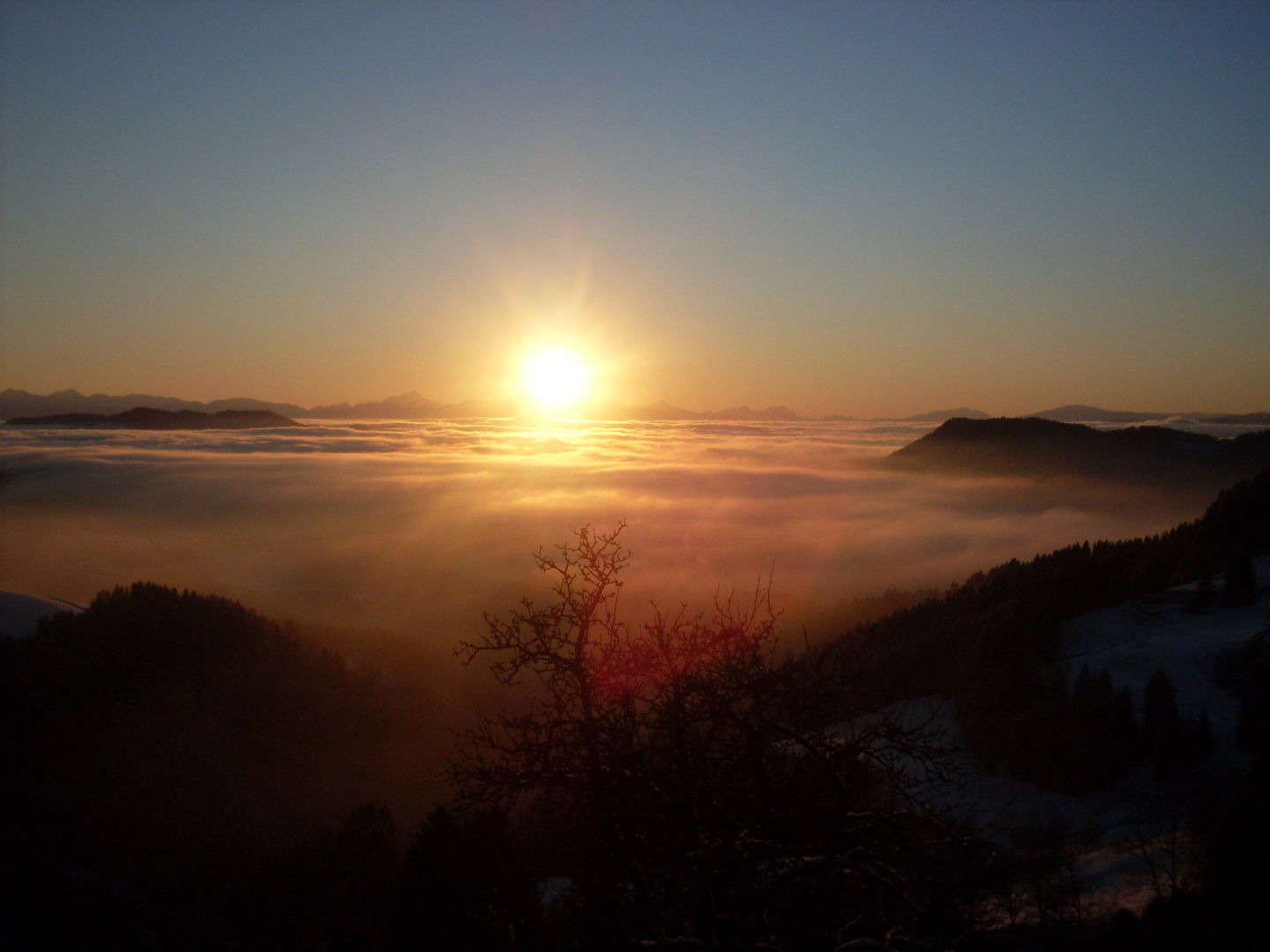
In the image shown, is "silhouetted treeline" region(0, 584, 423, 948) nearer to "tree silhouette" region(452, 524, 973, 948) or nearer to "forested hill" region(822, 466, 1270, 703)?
"forested hill" region(822, 466, 1270, 703)

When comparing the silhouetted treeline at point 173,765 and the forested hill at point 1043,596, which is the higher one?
the forested hill at point 1043,596

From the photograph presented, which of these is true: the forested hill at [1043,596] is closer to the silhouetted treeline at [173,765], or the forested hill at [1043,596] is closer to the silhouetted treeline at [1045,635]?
the silhouetted treeline at [1045,635]

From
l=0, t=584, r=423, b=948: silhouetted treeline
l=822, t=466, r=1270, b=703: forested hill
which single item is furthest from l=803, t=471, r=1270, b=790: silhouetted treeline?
l=0, t=584, r=423, b=948: silhouetted treeline

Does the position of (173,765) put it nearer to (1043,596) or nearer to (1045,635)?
(1045,635)

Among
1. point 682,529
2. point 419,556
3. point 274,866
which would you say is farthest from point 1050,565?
point 419,556

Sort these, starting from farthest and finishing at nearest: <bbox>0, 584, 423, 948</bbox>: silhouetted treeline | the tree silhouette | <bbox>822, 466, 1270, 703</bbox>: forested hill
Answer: <bbox>822, 466, 1270, 703</bbox>: forested hill < <bbox>0, 584, 423, 948</bbox>: silhouetted treeline < the tree silhouette

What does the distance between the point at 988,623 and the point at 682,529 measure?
449ft

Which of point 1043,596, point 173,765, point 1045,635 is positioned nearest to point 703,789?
point 1045,635

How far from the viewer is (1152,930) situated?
591 centimetres

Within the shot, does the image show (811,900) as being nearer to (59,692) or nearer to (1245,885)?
(1245,885)

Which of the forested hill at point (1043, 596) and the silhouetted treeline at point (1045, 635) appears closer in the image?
the silhouetted treeline at point (1045, 635)

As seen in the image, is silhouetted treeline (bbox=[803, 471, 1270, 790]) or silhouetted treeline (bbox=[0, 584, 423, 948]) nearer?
silhouetted treeline (bbox=[803, 471, 1270, 790])

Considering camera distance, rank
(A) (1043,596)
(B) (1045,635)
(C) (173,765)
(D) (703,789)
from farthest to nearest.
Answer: (C) (173,765) → (A) (1043,596) → (B) (1045,635) → (D) (703,789)

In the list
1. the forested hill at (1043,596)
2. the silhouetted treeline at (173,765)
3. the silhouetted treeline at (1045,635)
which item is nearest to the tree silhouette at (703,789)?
the silhouetted treeline at (1045,635)
